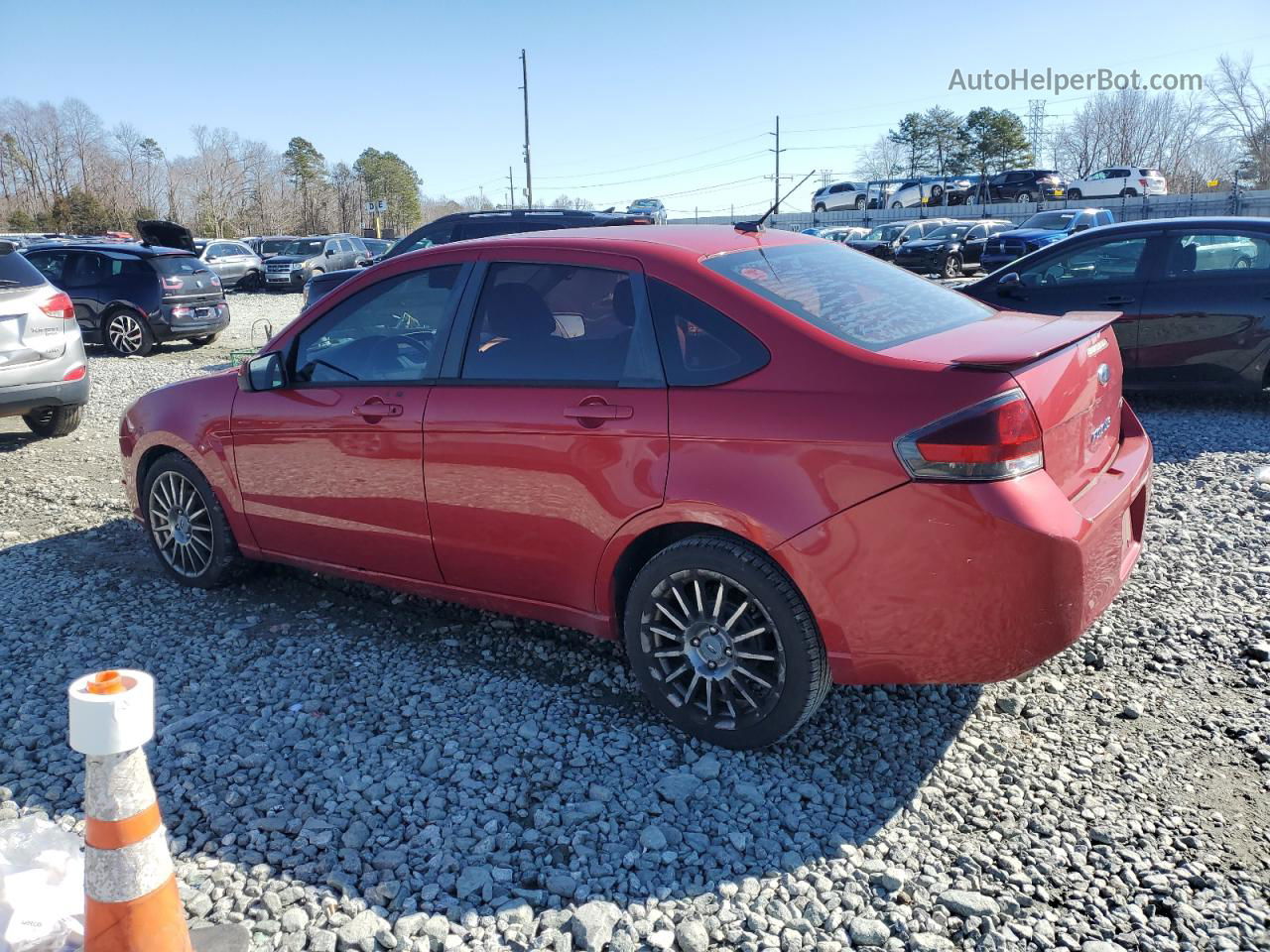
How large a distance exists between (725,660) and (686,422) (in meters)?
0.81

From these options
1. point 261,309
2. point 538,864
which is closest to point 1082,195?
point 261,309

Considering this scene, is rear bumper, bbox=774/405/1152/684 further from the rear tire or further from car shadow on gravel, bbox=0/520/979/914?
the rear tire

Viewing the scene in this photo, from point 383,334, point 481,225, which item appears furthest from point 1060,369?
point 481,225

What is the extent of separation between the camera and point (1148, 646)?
3.97 meters

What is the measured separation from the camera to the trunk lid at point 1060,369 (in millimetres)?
2895

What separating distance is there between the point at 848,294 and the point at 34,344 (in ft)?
22.7

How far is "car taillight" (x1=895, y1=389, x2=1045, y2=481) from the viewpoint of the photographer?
2.74 meters

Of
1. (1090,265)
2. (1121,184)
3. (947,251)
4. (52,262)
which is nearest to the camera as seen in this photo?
(1090,265)

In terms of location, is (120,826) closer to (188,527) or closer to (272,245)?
(188,527)

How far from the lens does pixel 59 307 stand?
25.8 ft

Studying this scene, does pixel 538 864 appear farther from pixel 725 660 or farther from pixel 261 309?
pixel 261 309

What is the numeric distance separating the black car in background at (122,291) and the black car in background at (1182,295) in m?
12.5

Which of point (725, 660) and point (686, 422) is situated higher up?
point (686, 422)

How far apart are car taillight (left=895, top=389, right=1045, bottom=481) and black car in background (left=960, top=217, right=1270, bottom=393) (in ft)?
18.6
